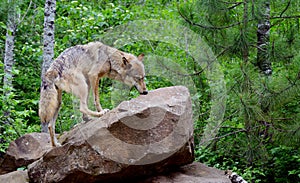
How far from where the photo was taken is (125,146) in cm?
529

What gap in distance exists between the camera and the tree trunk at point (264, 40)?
733 centimetres

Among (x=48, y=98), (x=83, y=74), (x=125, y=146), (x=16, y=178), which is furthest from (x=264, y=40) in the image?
(x=16, y=178)

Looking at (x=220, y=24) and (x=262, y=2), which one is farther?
(x=220, y=24)

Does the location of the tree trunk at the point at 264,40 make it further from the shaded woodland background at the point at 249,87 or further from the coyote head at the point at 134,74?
the coyote head at the point at 134,74

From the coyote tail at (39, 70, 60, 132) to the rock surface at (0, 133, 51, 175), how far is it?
150 centimetres

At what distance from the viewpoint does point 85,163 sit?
17.4ft

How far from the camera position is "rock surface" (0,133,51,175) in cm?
698

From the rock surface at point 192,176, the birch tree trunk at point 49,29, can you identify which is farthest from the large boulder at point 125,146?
the birch tree trunk at point 49,29

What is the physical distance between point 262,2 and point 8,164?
5.41m

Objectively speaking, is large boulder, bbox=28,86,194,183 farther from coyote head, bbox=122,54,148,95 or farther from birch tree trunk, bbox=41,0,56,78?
birch tree trunk, bbox=41,0,56,78

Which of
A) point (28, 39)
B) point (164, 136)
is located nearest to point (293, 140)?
point (164, 136)

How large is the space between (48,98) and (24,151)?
2.00 metres

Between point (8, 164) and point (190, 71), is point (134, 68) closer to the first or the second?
point (190, 71)

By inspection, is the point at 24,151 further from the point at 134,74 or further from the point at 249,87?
the point at 249,87
